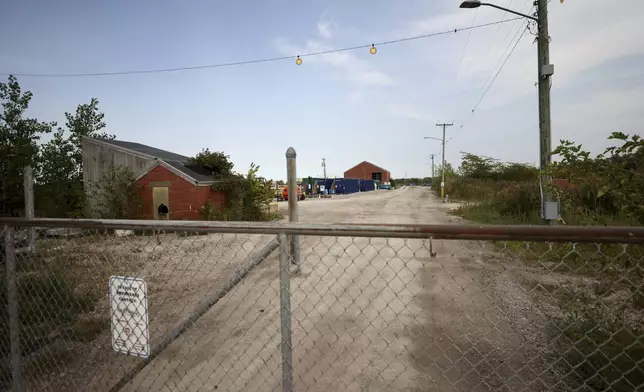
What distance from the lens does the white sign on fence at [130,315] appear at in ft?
7.98

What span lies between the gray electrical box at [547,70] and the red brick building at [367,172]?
80.8 m

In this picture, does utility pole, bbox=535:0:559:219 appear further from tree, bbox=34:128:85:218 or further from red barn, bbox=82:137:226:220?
tree, bbox=34:128:85:218

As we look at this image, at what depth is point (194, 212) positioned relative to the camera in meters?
15.4

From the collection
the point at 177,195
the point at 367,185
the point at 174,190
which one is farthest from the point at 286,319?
the point at 367,185

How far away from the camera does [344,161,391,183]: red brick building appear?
91125mm

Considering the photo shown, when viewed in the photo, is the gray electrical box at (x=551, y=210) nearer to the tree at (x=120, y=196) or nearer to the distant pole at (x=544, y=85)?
the distant pole at (x=544, y=85)

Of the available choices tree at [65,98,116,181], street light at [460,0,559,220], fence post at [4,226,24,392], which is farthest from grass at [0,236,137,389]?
tree at [65,98,116,181]

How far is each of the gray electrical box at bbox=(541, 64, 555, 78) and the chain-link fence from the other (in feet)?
19.5

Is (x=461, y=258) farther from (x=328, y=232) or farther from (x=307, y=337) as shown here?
(x=328, y=232)

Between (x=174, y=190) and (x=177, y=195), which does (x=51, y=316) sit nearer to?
(x=177, y=195)

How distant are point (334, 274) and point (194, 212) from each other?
10.3 m

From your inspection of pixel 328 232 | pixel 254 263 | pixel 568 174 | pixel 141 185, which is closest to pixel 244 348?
pixel 254 263

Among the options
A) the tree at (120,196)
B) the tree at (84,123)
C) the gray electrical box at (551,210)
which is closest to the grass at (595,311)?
the gray electrical box at (551,210)

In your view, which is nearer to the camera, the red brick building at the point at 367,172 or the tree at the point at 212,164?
the tree at the point at 212,164
